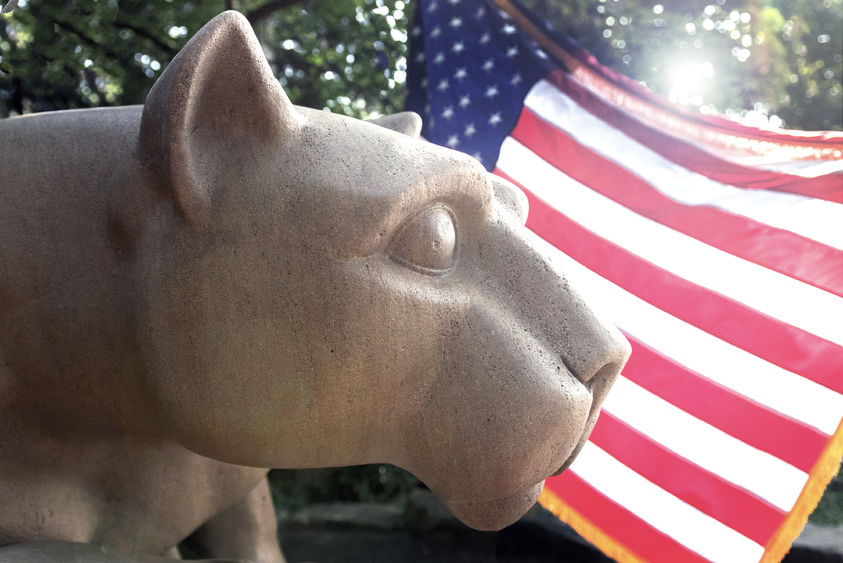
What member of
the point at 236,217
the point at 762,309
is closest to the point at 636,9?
the point at 762,309

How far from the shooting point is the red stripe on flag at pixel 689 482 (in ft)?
8.93

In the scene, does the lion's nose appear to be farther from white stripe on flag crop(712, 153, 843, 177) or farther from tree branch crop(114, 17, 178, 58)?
tree branch crop(114, 17, 178, 58)

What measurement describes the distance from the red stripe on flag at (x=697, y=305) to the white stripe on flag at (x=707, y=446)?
0.34 meters

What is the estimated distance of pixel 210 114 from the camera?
4.89 feet

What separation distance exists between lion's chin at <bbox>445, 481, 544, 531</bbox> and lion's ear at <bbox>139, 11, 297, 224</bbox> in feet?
2.68

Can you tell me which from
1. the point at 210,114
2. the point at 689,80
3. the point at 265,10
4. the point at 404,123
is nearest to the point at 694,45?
the point at 689,80

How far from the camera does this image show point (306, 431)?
1.52 meters

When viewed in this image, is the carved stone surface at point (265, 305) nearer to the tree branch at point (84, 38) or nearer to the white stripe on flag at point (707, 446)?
the white stripe on flag at point (707, 446)

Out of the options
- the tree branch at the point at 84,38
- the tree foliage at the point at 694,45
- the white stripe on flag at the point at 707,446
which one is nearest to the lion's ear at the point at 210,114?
the white stripe on flag at the point at 707,446

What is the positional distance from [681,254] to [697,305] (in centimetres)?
23

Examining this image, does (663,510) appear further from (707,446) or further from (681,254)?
(681,254)

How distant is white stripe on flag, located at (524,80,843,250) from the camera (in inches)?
112

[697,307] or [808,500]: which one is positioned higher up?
[697,307]

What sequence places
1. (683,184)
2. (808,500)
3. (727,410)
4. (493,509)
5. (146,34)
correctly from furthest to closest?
(146,34) → (683,184) → (727,410) → (808,500) → (493,509)
